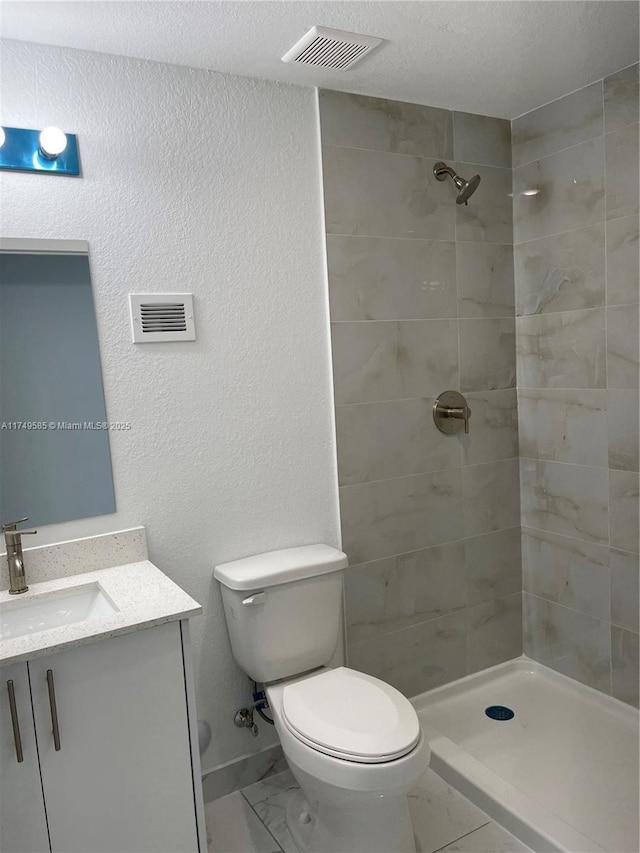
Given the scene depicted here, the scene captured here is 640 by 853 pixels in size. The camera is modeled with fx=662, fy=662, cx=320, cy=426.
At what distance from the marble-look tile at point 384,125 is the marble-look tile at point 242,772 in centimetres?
210

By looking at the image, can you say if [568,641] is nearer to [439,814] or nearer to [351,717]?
[439,814]

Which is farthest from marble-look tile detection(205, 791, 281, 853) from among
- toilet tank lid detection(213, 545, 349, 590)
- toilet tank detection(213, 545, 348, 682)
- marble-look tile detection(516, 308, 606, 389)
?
marble-look tile detection(516, 308, 606, 389)

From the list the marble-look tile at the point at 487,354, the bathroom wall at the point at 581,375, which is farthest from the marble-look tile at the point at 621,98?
the marble-look tile at the point at 487,354

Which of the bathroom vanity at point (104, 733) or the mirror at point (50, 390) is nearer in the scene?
the bathroom vanity at point (104, 733)

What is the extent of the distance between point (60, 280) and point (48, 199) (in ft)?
0.73

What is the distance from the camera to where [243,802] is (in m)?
2.16

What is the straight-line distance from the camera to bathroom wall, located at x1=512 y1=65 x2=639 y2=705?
7.53 ft

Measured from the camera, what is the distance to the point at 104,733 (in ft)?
5.05

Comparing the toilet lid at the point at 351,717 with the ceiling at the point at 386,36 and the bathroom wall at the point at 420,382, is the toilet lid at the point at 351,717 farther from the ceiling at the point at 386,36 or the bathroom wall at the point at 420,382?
the ceiling at the point at 386,36

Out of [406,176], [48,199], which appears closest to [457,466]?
[406,176]

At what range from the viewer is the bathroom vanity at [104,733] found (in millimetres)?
1452

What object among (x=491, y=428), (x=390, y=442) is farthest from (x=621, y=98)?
(x=390, y=442)

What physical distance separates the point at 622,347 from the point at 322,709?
156 cm

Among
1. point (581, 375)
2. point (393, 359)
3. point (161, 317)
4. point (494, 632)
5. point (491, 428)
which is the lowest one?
point (494, 632)
